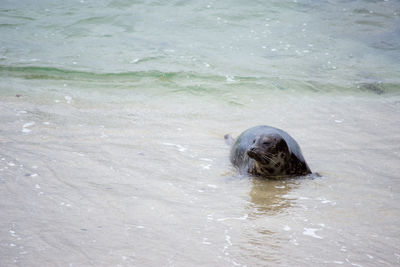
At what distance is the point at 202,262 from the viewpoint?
3037 mm

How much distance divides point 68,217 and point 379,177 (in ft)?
10.4

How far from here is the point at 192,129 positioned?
6461 mm

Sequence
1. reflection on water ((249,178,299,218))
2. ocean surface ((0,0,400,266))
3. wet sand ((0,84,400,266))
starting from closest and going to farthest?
wet sand ((0,84,400,266)), ocean surface ((0,0,400,266)), reflection on water ((249,178,299,218))

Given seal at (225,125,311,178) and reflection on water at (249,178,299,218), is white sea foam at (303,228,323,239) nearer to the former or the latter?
reflection on water at (249,178,299,218)

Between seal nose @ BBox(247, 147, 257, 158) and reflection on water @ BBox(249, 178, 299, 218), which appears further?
seal nose @ BBox(247, 147, 257, 158)

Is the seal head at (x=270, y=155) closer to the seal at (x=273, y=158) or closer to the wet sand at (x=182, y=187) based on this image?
the seal at (x=273, y=158)

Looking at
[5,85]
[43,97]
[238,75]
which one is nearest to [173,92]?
[238,75]

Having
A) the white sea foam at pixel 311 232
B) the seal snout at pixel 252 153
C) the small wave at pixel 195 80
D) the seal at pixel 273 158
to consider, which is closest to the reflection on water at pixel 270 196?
the seal at pixel 273 158

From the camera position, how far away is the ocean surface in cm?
333

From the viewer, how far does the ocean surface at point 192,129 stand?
10.9 ft

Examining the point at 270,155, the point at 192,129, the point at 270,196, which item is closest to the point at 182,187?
the point at 270,196

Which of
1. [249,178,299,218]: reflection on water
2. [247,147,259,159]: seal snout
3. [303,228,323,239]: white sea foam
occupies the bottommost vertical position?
[249,178,299,218]: reflection on water

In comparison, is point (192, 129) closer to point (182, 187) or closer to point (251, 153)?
point (251, 153)

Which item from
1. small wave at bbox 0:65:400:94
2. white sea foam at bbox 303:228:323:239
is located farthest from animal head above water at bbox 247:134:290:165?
small wave at bbox 0:65:400:94
